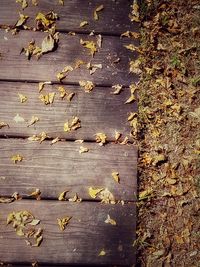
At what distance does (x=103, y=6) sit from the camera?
10.1 feet

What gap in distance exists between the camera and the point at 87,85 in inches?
111

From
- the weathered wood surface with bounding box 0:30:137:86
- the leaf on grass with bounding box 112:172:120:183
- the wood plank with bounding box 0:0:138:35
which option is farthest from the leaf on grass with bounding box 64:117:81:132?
the wood plank with bounding box 0:0:138:35

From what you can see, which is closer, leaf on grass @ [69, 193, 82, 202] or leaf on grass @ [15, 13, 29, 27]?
leaf on grass @ [69, 193, 82, 202]

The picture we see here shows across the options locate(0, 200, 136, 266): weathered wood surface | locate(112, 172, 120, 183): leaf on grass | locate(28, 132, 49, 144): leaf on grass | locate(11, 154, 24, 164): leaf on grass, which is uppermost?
locate(28, 132, 49, 144): leaf on grass

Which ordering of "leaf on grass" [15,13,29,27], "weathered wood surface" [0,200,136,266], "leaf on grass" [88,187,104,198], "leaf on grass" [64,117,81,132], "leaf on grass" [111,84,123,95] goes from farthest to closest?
"leaf on grass" [15,13,29,27], "leaf on grass" [111,84,123,95], "leaf on grass" [64,117,81,132], "leaf on grass" [88,187,104,198], "weathered wood surface" [0,200,136,266]

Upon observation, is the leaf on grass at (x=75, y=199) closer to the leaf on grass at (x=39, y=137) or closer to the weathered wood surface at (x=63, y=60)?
the leaf on grass at (x=39, y=137)

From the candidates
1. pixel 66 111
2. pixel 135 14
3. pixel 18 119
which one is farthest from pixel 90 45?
pixel 18 119

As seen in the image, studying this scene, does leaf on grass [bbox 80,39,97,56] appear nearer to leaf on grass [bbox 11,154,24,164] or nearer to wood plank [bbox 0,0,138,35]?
wood plank [bbox 0,0,138,35]

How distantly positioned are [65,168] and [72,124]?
335mm

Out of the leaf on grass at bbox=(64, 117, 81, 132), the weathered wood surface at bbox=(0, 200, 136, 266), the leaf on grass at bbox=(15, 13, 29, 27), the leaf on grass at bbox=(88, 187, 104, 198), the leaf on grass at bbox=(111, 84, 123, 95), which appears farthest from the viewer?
the leaf on grass at bbox=(15, 13, 29, 27)

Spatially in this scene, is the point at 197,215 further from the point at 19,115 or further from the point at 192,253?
the point at 19,115

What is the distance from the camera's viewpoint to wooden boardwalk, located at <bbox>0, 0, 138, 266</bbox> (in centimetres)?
254

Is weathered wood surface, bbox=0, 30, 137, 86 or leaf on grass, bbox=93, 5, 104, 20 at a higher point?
leaf on grass, bbox=93, 5, 104, 20

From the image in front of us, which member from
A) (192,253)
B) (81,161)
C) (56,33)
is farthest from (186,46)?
(192,253)
